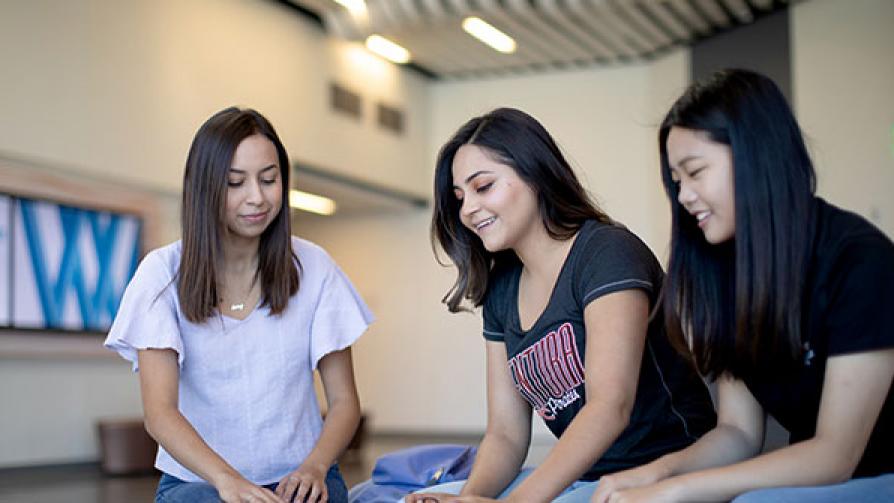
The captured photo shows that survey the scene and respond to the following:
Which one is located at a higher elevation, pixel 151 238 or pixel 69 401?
pixel 151 238

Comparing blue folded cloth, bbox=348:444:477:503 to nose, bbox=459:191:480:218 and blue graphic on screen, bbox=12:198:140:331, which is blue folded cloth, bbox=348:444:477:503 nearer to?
nose, bbox=459:191:480:218

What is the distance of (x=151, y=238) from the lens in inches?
280

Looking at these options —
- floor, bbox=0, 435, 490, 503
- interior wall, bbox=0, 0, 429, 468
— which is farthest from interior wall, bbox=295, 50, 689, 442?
floor, bbox=0, 435, 490, 503

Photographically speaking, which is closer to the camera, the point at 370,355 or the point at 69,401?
the point at 69,401

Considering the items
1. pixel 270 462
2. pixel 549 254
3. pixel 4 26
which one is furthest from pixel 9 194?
pixel 549 254

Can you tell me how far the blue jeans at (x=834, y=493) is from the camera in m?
1.53

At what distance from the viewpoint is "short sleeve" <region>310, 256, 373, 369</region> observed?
2.57 metres

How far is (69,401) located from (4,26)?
233cm

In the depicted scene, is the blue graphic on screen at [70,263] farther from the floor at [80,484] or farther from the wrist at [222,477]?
the wrist at [222,477]

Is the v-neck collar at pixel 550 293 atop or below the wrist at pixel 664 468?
atop

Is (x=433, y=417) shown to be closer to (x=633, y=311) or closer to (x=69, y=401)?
(x=69, y=401)

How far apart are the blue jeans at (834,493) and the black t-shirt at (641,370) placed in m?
0.52

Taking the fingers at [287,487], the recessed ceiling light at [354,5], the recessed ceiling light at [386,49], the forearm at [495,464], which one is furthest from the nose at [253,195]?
the recessed ceiling light at [386,49]

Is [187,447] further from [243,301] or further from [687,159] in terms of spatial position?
[687,159]
